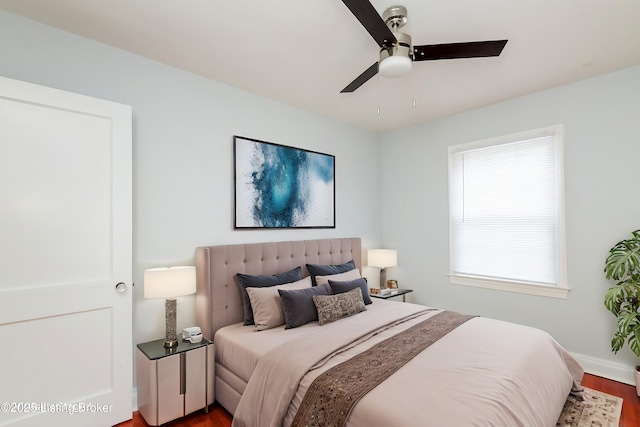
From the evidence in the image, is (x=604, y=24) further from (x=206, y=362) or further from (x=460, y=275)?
(x=206, y=362)

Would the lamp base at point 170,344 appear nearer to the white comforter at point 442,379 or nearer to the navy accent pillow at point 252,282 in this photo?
the navy accent pillow at point 252,282

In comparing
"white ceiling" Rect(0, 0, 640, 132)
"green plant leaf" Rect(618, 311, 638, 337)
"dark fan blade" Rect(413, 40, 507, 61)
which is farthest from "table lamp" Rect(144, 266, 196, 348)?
"green plant leaf" Rect(618, 311, 638, 337)

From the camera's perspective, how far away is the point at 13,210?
1.91m

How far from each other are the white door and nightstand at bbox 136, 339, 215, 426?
0.14 meters

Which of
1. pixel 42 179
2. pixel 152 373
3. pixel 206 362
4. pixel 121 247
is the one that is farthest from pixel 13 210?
pixel 206 362

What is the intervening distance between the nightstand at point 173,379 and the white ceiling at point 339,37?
222 centimetres

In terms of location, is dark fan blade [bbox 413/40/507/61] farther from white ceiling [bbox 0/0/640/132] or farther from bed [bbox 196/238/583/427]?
bed [bbox 196/238/583/427]

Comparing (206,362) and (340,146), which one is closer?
(206,362)

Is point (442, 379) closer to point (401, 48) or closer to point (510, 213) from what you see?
point (401, 48)

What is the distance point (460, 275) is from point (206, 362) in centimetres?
293

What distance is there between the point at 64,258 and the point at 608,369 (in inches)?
174

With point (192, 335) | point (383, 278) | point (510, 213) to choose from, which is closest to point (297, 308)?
point (192, 335)

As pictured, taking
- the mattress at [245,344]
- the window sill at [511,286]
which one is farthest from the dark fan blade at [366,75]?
the window sill at [511,286]

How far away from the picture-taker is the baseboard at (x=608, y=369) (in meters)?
2.73
